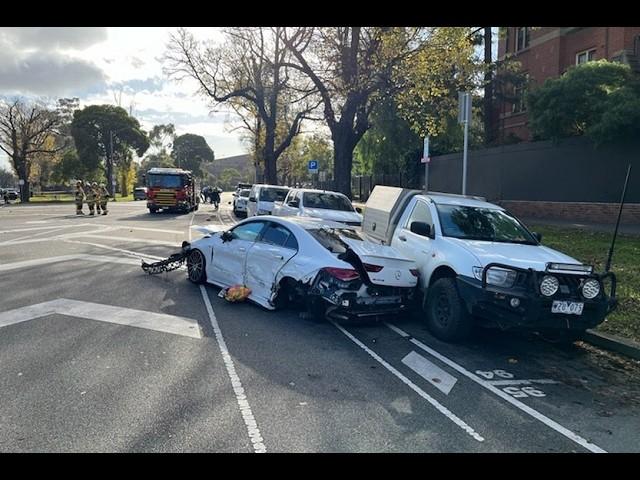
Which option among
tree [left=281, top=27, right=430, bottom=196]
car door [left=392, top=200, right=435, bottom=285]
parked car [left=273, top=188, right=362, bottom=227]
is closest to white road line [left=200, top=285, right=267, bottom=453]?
car door [left=392, top=200, right=435, bottom=285]

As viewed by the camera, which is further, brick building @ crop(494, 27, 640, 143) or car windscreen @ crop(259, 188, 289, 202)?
brick building @ crop(494, 27, 640, 143)

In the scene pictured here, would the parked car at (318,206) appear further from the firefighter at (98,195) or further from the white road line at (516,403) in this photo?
the firefighter at (98,195)

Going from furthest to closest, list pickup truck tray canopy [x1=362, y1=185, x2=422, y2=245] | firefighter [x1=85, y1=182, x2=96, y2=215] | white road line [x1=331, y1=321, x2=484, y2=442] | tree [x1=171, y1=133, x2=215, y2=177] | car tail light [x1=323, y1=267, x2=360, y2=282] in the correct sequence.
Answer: tree [x1=171, y1=133, x2=215, y2=177]
firefighter [x1=85, y1=182, x2=96, y2=215]
pickup truck tray canopy [x1=362, y1=185, x2=422, y2=245]
car tail light [x1=323, y1=267, x2=360, y2=282]
white road line [x1=331, y1=321, x2=484, y2=442]

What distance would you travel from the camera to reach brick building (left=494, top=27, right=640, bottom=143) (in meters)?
21.5

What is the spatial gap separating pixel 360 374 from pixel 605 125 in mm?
13816

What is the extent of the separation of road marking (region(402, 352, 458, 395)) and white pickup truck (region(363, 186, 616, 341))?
0.72 metres

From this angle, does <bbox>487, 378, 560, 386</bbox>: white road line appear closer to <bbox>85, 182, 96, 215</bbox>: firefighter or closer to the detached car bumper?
the detached car bumper

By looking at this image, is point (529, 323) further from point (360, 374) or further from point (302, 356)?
point (302, 356)

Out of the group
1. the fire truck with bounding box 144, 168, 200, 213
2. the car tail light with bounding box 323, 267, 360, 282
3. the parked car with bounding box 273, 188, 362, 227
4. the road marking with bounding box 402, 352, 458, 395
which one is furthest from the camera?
the fire truck with bounding box 144, 168, 200, 213

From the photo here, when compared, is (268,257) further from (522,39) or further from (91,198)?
(522,39)

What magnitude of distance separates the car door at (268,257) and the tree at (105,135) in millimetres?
56523

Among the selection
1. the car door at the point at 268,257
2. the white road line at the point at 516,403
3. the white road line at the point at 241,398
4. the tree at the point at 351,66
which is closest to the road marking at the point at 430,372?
the white road line at the point at 516,403

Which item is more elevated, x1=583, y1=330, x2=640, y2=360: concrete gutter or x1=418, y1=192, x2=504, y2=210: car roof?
x1=418, y1=192, x2=504, y2=210: car roof
